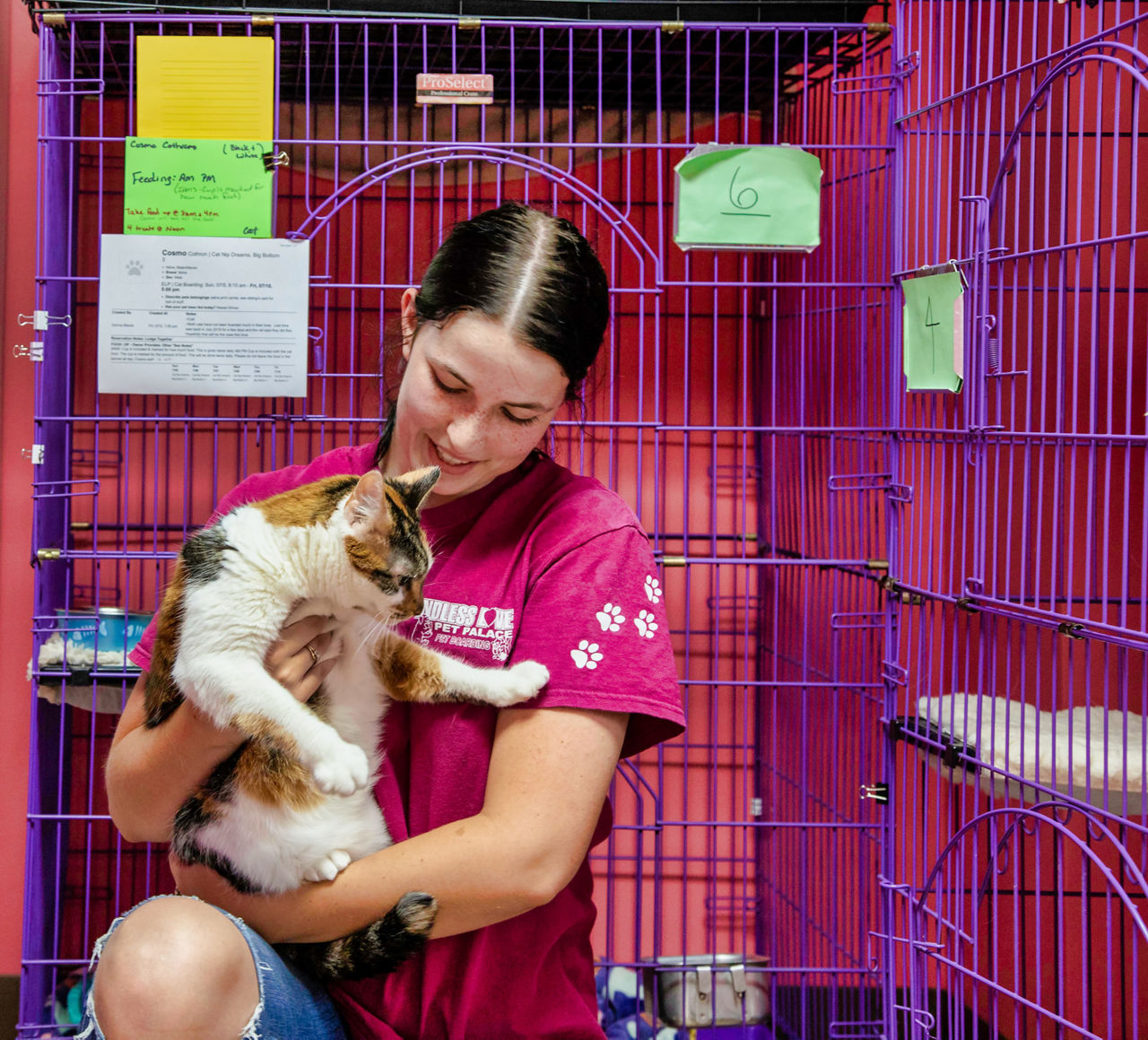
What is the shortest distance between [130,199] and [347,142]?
0.37 metres

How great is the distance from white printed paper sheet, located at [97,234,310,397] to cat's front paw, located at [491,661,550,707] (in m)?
0.92

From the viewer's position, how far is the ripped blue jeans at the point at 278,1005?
860 mm

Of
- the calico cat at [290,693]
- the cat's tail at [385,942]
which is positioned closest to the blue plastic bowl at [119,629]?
the calico cat at [290,693]

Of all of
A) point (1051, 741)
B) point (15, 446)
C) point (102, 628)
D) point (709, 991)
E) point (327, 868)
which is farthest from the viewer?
point (15, 446)

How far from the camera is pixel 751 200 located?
170 centimetres

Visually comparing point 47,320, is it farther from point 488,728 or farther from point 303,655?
point 488,728

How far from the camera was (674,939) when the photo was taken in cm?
217

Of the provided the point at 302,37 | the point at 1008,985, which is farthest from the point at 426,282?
the point at 1008,985

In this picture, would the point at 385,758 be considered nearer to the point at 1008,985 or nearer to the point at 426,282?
the point at 426,282

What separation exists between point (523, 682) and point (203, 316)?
3.46 ft

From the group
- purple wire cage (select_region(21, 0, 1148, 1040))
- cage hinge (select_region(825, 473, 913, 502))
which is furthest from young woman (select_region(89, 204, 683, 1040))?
cage hinge (select_region(825, 473, 913, 502))

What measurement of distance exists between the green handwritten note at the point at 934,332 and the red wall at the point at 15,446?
1703 mm

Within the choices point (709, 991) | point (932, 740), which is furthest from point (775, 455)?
point (709, 991)

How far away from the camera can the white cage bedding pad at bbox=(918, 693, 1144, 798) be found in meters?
1.23
